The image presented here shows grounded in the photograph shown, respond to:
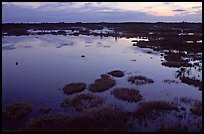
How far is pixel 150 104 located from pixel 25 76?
13950 mm

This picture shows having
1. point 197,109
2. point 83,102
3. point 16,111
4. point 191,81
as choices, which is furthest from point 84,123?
point 191,81

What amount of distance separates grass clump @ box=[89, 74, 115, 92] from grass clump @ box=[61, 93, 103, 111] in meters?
2.09

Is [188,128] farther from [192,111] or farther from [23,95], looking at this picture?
[23,95]

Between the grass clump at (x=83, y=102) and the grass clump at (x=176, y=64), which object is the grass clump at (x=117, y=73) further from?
the grass clump at (x=83, y=102)

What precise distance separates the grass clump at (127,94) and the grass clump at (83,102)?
183cm

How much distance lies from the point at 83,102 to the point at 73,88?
11.8 ft

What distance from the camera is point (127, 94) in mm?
20656

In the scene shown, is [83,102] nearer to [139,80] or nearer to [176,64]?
[139,80]

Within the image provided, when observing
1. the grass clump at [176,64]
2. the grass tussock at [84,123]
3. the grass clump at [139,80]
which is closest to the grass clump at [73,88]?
the grass clump at [139,80]

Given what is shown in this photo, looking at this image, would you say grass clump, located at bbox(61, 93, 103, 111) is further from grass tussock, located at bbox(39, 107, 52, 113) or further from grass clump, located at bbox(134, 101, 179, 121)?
grass clump, located at bbox(134, 101, 179, 121)

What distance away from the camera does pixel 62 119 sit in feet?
50.3

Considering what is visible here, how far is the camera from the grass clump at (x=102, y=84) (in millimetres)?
22516

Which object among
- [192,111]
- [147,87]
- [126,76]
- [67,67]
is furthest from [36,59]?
[192,111]

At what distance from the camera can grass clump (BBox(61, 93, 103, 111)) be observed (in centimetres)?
1806
